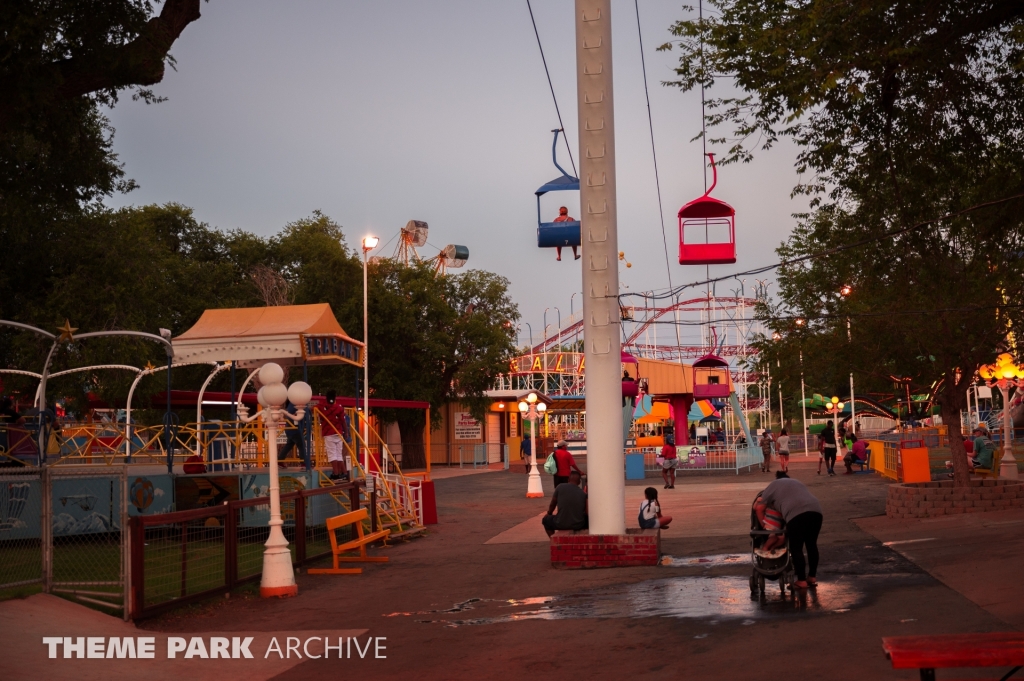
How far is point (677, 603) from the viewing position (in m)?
11.1

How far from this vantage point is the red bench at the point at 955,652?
581 cm

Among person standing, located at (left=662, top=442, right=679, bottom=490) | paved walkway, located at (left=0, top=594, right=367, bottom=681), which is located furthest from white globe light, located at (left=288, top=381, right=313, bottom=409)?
person standing, located at (left=662, top=442, right=679, bottom=490)

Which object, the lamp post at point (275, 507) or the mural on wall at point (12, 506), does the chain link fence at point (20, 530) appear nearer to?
the mural on wall at point (12, 506)

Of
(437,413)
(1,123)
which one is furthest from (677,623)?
(437,413)

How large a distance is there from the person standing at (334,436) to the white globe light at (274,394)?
239 inches

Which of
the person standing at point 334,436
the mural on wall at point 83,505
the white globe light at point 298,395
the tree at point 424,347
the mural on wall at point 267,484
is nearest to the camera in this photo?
the white globe light at point 298,395

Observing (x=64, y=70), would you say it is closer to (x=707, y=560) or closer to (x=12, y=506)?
(x=12, y=506)

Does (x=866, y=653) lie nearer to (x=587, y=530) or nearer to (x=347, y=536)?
(x=587, y=530)

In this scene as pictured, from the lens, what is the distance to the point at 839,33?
37.0 ft

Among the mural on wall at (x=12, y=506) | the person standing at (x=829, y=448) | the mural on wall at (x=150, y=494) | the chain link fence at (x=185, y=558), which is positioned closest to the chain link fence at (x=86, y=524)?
the mural on wall at (x=150, y=494)

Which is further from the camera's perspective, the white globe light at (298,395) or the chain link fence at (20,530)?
the white globe light at (298,395)

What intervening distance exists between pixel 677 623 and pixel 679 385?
48324 mm

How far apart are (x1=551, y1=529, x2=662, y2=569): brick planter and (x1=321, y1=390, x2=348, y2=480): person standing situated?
6.66 metres

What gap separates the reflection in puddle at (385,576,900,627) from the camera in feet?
34.3
